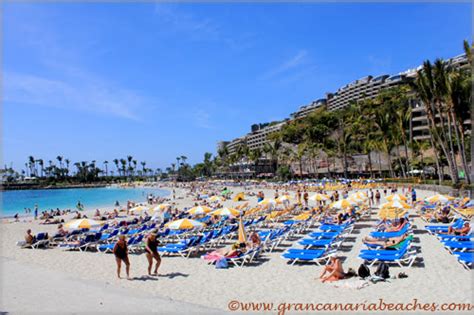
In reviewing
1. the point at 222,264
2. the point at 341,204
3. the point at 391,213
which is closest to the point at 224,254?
the point at 222,264

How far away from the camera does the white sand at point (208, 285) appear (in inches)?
283

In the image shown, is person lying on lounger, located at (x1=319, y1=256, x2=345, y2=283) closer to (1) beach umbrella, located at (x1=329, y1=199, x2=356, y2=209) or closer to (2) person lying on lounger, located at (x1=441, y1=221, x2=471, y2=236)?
(2) person lying on lounger, located at (x1=441, y1=221, x2=471, y2=236)

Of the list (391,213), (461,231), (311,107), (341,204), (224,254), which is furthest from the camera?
(311,107)

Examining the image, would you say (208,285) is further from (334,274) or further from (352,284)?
(352,284)

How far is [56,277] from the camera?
9.73 meters

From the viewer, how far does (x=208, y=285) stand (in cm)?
846

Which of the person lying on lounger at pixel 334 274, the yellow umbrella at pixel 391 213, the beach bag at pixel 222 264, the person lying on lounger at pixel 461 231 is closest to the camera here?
the person lying on lounger at pixel 334 274

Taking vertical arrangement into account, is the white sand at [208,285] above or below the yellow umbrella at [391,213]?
below

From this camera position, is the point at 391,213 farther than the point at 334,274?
Yes

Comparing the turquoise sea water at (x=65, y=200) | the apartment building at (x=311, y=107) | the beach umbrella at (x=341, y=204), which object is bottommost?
the turquoise sea water at (x=65, y=200)

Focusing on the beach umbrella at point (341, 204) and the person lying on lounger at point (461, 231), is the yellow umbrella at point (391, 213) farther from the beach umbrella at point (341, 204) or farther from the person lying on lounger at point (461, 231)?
the person lying on lounger at point (461, 231)

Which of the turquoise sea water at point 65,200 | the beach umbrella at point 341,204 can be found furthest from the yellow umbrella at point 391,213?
the turquoise sea water at point 65,200

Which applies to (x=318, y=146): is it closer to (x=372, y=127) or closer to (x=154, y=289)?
(x=372, y=127)

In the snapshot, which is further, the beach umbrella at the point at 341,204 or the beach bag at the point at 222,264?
the beach umbrella at the point at 341,204
